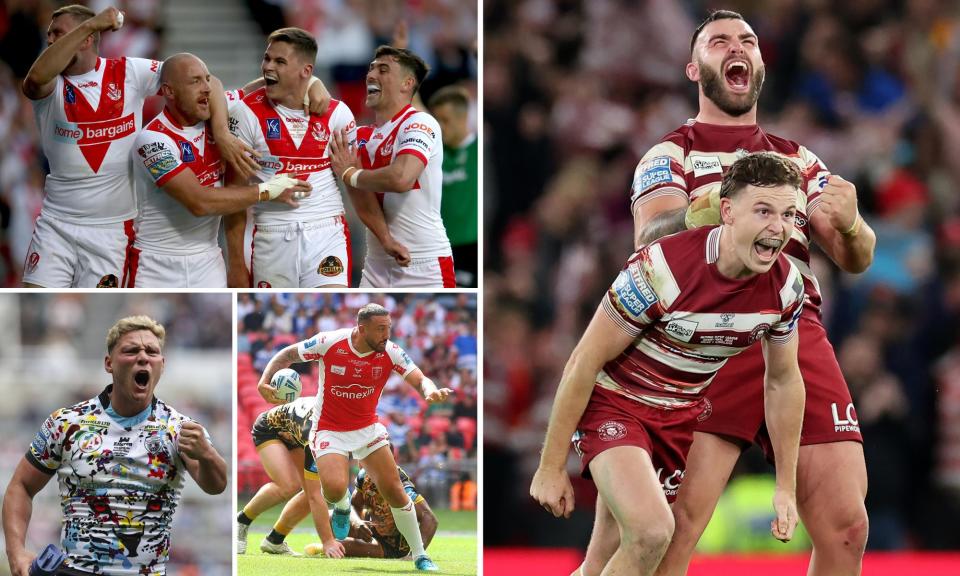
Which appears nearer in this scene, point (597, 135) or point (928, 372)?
point (928, 372)

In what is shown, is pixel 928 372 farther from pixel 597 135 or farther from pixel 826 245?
pixel 826 245

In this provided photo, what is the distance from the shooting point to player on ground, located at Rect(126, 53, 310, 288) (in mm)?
5602

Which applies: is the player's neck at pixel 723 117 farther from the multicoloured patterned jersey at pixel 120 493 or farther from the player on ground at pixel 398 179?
the multicoloured patterned jersey at pixel 120 493

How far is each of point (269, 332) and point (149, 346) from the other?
25.1 inches

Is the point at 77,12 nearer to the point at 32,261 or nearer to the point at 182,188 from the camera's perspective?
the point at 182,188

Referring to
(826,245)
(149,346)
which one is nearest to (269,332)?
(149,346)

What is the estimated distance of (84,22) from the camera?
18.0 feet

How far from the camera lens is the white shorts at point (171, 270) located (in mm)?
5781

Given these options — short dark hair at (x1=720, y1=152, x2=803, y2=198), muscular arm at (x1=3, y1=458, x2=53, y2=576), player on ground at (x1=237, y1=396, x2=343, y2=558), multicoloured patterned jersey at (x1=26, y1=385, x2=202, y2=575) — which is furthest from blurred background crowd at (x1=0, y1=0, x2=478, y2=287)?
short dark hair at (x1=720, y1=152, x2=803, y2=198)

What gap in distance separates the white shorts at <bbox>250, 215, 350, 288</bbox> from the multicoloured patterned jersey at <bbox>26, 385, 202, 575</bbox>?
873 mm

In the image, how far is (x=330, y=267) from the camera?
586cm

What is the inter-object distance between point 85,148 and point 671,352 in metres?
2.75

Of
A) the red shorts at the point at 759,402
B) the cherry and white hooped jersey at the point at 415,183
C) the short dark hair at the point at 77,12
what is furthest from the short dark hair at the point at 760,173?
the short dark hair at the point at 77,12

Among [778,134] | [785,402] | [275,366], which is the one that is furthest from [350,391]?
[778,134]
